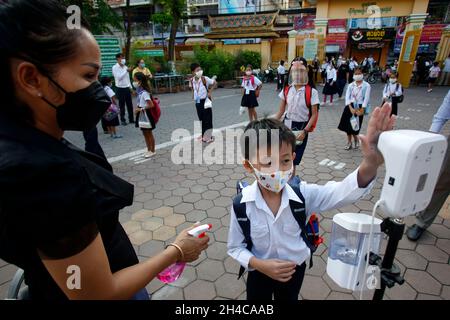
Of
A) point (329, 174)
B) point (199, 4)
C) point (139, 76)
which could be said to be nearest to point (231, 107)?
point (139, 76)

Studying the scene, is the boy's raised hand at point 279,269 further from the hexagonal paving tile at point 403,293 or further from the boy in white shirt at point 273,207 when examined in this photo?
the hexagonal paving tile at point 403,293

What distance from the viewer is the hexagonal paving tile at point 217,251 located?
8.71ft

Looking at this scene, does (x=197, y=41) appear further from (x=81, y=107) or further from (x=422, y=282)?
(x=81, y=107)

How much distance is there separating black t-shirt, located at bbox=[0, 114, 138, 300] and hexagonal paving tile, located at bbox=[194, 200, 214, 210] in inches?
109

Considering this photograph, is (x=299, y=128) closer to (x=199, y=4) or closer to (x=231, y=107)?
(x=231, y=107)

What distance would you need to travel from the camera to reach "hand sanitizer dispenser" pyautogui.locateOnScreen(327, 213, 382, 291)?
3.27 ft

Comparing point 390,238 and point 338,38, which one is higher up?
point 338,38

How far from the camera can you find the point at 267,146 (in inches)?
54.4

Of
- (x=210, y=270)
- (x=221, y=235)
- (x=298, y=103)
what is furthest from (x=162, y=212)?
(x=298, y=103)

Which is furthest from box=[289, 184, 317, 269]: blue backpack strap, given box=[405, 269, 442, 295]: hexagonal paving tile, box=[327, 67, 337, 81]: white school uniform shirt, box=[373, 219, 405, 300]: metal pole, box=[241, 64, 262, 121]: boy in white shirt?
box=[327, 67, 337, 81]: white school uniform shirt

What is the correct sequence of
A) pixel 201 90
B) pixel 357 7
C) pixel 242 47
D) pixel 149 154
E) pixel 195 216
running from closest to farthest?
pixel 195 216, pixel 149 154, pixel 201 90, pixel 357 7, pixel 242 47

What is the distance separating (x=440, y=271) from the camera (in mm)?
2359

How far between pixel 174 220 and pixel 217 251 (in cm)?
81

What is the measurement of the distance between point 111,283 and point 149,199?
3136 millimetres
